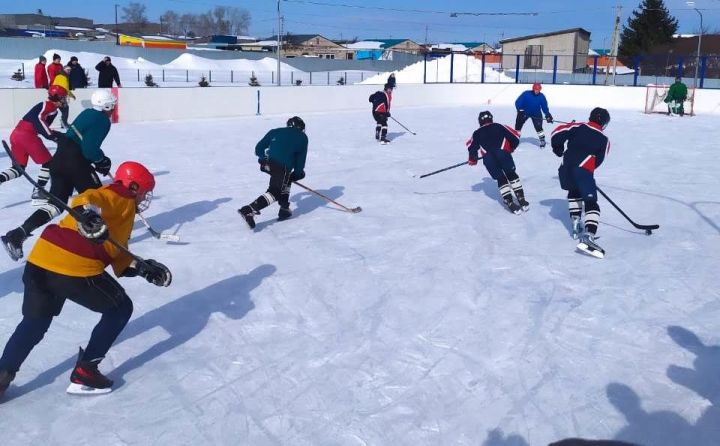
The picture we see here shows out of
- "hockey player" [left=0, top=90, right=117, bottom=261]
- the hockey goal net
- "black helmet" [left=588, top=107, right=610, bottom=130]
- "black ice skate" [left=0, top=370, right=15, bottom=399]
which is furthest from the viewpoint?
the hockey goal net

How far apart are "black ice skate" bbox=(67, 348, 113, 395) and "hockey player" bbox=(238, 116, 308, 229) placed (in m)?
3.21

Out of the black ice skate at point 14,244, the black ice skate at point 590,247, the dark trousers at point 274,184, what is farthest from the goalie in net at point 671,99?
the black ice skate at point 14,244

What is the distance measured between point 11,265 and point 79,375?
251 centimetres

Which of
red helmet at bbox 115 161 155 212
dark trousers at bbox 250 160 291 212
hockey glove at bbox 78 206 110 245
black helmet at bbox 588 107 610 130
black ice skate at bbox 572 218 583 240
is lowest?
black ice skate at bbox 572 218 583 240

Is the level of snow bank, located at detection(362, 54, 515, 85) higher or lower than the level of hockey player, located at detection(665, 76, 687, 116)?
higher

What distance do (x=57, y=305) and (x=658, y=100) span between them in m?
20.4

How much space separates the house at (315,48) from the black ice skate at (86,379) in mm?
51816

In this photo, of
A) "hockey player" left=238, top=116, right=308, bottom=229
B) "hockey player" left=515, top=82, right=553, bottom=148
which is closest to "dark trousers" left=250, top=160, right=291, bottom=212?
"hockey player" left=238, top=116, right=308, bottom=229

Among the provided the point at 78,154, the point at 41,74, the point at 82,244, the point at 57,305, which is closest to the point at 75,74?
the point at 41,74

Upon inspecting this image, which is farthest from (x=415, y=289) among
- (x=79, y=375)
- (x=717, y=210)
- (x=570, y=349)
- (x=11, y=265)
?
(x=717, y=210)

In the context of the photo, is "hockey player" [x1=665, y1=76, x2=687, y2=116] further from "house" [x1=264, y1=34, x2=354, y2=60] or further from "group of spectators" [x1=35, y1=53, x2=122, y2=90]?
"house" [x1=264, y1=34, x2=354, y2=60]

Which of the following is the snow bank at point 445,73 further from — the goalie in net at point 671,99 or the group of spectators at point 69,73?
the group of spectators at point 69,73

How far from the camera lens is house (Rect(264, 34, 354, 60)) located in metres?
55.4

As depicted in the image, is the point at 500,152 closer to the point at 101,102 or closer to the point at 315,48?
the point at 101,102
